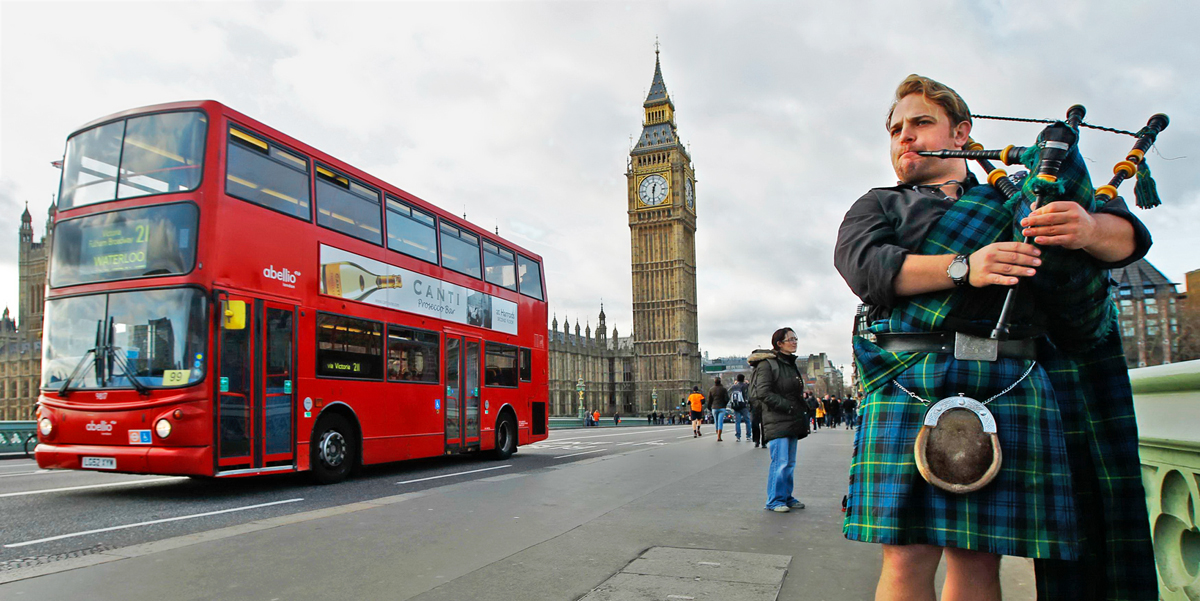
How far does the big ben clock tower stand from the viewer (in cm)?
8100

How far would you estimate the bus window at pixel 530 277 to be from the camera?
13.7 metres

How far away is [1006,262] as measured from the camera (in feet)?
5.32

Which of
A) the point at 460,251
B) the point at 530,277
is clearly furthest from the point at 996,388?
the point at 530,277

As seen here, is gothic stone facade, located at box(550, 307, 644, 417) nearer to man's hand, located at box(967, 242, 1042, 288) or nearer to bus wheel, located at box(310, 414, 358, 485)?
bus wheel, located at box(310, 414, 358, 485)

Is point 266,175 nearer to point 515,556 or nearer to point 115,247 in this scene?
point 115,247

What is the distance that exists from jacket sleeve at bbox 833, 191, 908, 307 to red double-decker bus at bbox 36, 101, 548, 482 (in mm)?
6736

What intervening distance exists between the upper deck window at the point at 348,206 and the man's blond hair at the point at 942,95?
793cm

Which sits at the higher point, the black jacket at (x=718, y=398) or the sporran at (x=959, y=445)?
the sporran at (x=959, y=445)

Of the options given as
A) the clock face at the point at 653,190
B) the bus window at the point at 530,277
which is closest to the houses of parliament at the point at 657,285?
the clock face at the point at 653,190

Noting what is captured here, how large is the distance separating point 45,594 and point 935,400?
12.4 ft

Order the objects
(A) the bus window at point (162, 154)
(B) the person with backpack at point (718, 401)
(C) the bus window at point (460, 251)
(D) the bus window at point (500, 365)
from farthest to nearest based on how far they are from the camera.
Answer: (B) the person with backpack at point (718, 401)
(D) the bus window at point (500, 365)
(C) the bus window at point (460, 251)
(A) the bus window at point (162, 154)

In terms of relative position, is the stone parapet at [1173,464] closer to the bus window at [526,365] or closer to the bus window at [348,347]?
the bus window at [348,347]

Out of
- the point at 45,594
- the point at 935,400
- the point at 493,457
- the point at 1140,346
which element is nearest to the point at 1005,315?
the point at 935,400

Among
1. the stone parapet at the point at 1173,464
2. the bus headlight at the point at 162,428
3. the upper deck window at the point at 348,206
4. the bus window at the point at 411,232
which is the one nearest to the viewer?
the stone parapet at the point at 1173,464
